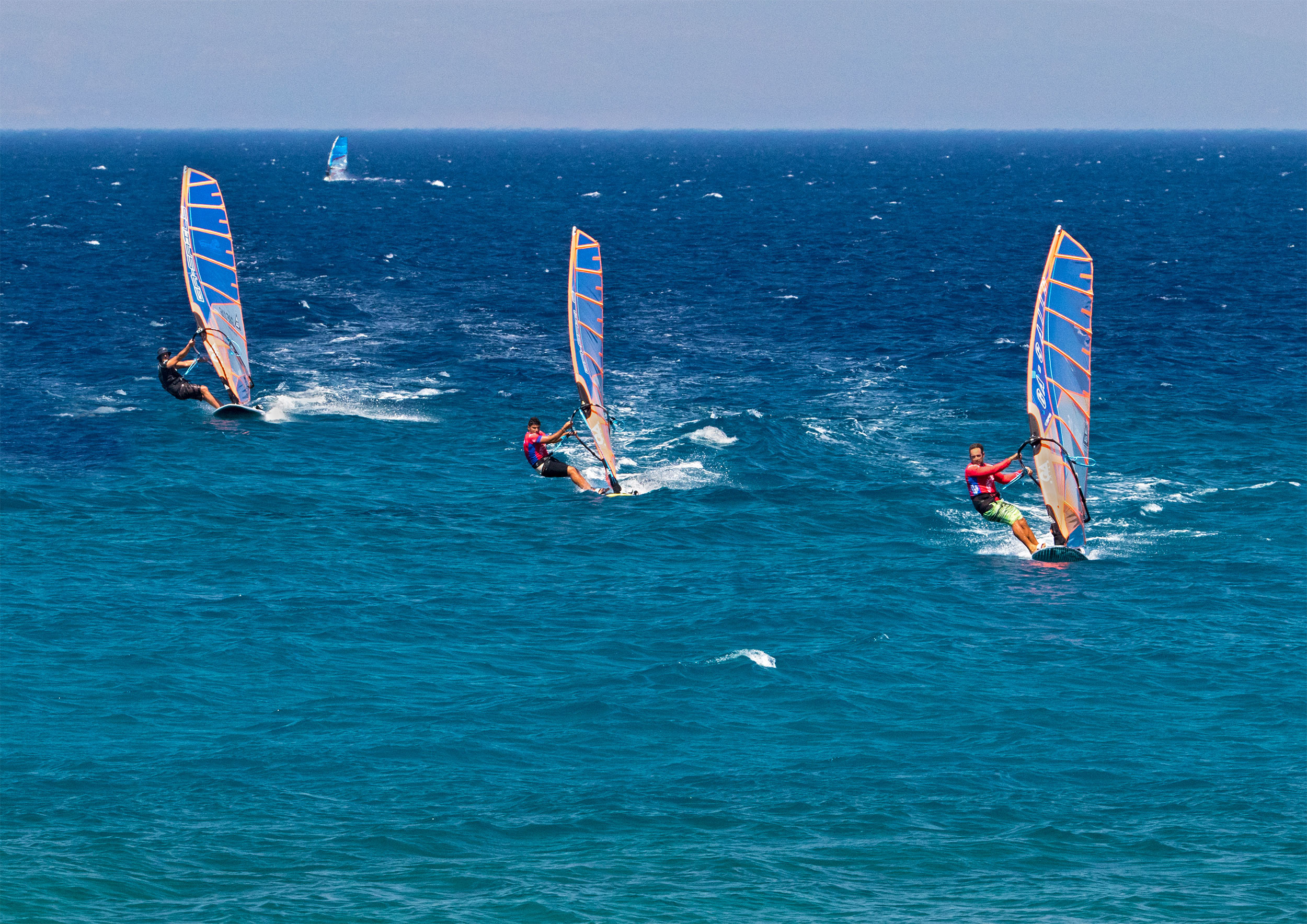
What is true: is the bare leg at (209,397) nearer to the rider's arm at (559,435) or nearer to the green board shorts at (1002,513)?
the rider's arm at (559,435)

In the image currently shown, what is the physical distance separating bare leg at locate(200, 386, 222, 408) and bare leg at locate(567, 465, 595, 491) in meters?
17.5

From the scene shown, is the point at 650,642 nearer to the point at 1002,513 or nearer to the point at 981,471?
the point at 981,471

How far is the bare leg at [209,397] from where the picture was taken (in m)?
62.8

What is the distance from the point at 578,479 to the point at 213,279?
20.6 meters

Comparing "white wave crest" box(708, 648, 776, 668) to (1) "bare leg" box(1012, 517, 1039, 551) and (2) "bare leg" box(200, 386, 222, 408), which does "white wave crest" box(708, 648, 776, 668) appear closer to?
(1) "bare leg" box(1012, 517, 1039, 551)

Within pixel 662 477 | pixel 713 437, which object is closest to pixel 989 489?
pixel 662 477

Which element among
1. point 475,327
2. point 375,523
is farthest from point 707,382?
point 375,523

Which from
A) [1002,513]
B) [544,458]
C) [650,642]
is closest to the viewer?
[650,642]

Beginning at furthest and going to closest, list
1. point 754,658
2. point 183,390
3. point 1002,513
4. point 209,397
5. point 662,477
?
1. point 209,397
2. point 183,390
3. point 662,477
4. point 1002,513
5. point 754,658

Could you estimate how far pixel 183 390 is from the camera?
6178 cm

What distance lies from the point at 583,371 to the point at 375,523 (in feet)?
28.6

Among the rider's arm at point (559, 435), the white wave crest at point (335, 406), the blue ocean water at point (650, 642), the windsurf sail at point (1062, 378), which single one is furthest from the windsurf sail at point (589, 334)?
the windsurf sail at point (1062, 378)

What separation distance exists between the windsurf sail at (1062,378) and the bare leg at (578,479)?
1675cm

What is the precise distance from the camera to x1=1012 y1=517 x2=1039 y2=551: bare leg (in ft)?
146
